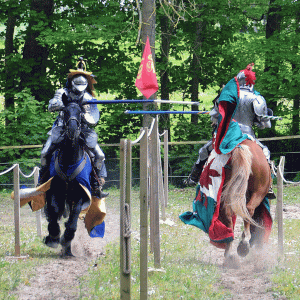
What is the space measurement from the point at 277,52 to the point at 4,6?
7878 millimetres

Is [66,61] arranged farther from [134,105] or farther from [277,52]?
[277,52]

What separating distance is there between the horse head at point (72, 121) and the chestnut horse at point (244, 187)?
6.25ft

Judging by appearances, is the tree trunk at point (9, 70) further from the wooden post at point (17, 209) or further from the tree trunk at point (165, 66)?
the wooden post at point (17, 209)

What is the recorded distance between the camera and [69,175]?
261 inches

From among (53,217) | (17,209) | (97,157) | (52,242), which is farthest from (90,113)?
(52,242)

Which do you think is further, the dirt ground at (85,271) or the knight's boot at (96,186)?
the knight's boot at (96,186)

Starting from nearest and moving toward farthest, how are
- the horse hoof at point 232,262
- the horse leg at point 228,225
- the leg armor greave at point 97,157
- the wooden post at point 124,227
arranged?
the wooden post at point 124,227, the horse leg at point 228,225, the horse hoof at point 232,262, the leg armor greave at point 97,157

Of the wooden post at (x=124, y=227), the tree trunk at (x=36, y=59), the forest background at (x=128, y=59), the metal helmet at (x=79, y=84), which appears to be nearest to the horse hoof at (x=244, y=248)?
the wooden post at (x=124, y=227)

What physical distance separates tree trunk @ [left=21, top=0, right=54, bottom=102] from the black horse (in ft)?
27.8

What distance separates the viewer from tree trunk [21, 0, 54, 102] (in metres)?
14.8

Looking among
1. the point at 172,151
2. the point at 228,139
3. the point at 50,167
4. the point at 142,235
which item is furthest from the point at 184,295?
the point at 172,151

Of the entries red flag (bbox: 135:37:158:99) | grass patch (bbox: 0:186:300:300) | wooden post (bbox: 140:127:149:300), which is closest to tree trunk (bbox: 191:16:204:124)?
red flag (bbox: 135:37:158:99)

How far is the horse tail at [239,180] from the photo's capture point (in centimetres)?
615

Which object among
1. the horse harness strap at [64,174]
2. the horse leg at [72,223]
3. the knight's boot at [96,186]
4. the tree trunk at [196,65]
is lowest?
the horse leg at [72,223]
